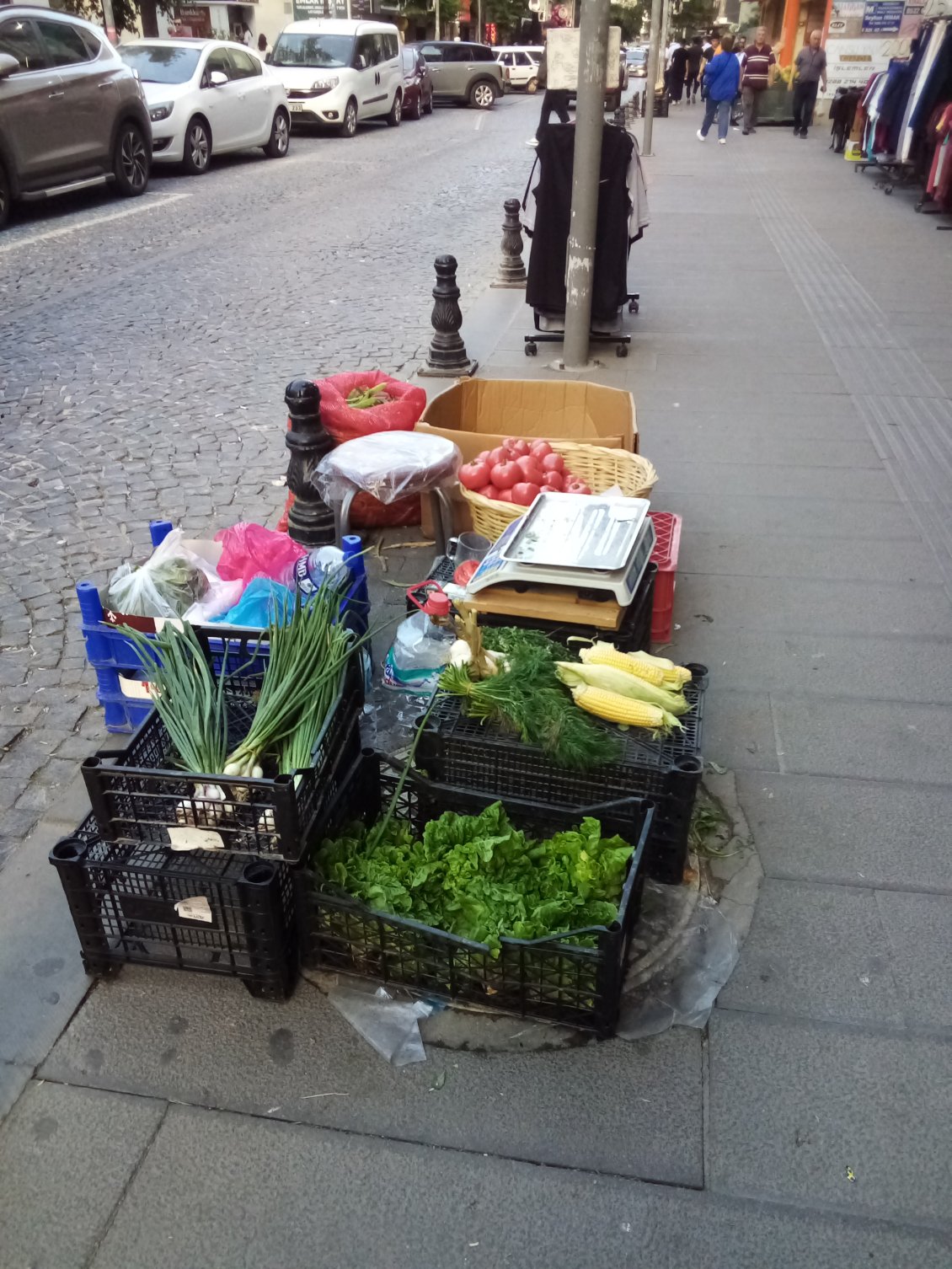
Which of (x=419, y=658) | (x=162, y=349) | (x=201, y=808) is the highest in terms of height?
(x=201, y=808)

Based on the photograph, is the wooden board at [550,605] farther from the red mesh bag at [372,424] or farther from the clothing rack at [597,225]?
the clothing rack at [597,225]

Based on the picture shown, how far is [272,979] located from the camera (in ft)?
8.19

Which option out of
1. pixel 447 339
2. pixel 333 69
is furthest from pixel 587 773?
pixel 333 69

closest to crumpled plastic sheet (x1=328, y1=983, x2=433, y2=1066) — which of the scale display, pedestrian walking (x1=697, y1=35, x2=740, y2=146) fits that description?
the scale display

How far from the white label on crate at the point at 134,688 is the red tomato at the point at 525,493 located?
64.7 inches

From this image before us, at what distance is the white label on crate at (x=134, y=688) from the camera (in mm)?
3373

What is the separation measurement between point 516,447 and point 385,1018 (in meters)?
2.65

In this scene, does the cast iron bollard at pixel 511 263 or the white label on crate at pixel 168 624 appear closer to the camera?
the white label on crate at pixel 168 624

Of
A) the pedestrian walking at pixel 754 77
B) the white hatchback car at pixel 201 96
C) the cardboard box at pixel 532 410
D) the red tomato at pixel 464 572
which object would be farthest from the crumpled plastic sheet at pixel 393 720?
the pedestrian walking at pixel 754 77

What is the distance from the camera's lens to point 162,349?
8062 millimetres

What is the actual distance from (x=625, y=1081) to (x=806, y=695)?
5.96 ft

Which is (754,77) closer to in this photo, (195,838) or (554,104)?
(554,104)

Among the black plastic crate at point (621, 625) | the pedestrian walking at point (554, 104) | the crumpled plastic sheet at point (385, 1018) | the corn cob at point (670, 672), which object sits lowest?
the crumpled plastic sheet at point (385, 1018)

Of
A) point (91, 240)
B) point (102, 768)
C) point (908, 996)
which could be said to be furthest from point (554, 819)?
point (91, 240)
